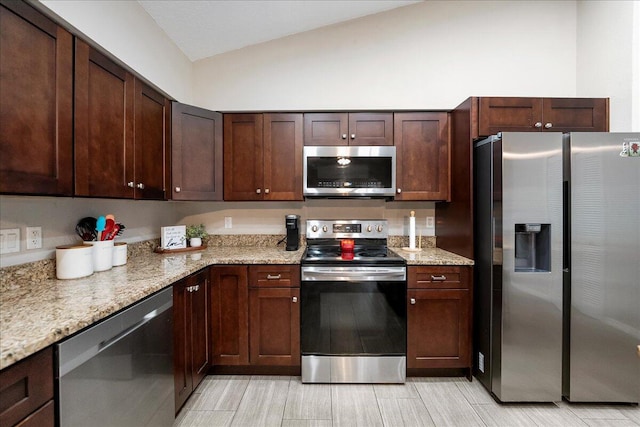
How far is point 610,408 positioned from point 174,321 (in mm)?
2831

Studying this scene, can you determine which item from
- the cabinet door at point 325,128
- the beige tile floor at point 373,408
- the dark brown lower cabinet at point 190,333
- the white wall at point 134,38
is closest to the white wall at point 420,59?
the cabinet door at point 325,128

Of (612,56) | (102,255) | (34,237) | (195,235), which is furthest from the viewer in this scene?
(195,235)

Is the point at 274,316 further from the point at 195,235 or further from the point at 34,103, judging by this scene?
the point at 34,103

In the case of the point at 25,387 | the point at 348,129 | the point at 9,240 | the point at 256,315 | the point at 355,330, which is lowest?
the point at 355,330

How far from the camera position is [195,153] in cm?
233

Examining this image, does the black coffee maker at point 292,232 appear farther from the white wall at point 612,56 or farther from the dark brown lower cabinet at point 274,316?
the white wall at point 612,56

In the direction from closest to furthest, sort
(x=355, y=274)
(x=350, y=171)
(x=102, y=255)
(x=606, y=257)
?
(x=102, y=255)
(x=606, y=257)
(x=355, y=274)
(x=350, y=171)

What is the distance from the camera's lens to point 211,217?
2.85 meters

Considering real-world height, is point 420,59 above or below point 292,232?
above

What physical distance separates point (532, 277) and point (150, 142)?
2697mm

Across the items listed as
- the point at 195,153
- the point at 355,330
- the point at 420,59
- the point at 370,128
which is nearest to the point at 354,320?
the point at 355,330

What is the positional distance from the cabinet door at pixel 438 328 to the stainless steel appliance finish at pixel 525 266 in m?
0.22

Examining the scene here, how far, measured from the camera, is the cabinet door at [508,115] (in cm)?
215

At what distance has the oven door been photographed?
2.12 meters
